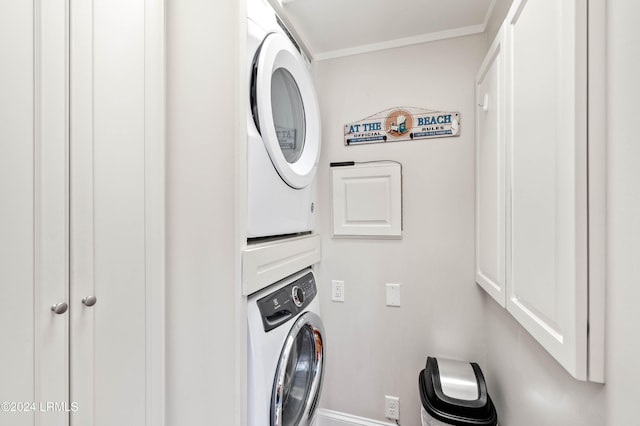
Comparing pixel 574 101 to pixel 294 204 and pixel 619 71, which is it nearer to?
pixel 619 71

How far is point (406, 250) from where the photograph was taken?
158cm

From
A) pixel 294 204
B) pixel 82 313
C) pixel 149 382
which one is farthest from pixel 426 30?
pixel 149 382

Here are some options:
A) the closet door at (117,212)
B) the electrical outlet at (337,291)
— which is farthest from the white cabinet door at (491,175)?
the closet door at (117,212)

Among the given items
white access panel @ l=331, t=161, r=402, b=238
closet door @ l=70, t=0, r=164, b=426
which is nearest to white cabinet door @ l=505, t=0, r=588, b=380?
white access panel @ l=331, t=161, r=402, b=238

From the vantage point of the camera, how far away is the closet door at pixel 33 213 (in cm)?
60

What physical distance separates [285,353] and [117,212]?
0.74 m

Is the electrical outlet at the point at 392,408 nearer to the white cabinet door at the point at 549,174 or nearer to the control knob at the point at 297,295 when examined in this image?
the control knob at the point at 297,295

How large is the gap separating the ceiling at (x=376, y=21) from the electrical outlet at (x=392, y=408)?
201cm

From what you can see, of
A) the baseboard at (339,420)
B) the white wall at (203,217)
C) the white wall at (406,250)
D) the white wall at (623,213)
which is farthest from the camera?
the baseboard at (339,420)

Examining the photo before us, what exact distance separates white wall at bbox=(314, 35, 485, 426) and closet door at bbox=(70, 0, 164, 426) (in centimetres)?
Result: 97

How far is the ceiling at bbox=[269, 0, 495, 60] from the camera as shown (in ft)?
4.29

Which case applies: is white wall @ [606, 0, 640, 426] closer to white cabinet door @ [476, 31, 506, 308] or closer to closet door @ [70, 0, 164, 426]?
white cabinet door @ [476, 31, 506, 308]

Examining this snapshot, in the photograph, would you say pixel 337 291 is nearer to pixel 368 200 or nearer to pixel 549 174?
pixel 368 200

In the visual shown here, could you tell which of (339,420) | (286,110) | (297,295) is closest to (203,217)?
(297,295)
